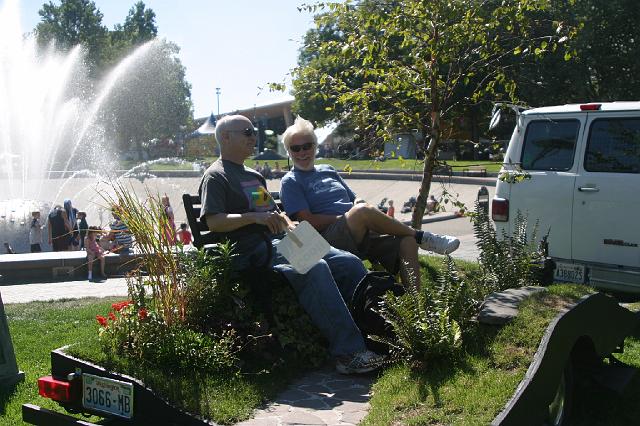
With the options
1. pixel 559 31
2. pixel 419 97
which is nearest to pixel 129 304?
pixel 419 97

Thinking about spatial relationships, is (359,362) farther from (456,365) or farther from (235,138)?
(235,138)

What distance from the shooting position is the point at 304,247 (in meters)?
4.70

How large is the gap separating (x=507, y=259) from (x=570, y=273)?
2.77 meters

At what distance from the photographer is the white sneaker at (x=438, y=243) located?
6.10 m

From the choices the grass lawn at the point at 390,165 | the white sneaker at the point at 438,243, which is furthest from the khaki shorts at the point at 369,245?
the grass lawn at the point at 390,165

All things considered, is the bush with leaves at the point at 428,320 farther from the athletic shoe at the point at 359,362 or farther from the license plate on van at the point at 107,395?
the license plate on van at the point at 107,395

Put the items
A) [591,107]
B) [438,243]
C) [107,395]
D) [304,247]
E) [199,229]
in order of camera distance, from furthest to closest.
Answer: [591,107], [438,243], [199,229], [304,247], [107,395]

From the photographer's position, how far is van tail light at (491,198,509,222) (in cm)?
870

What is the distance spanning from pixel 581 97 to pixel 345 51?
3348 centimetres

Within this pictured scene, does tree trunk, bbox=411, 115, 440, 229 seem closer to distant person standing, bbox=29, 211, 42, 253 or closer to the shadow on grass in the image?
the shadow on grass

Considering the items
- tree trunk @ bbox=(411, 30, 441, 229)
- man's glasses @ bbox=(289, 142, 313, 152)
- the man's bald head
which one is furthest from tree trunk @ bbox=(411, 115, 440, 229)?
the man's bald head

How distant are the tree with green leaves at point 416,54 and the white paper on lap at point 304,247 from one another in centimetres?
379

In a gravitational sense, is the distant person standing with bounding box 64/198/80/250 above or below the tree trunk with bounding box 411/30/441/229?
below

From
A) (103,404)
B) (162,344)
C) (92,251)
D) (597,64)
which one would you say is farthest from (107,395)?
(597,64)
